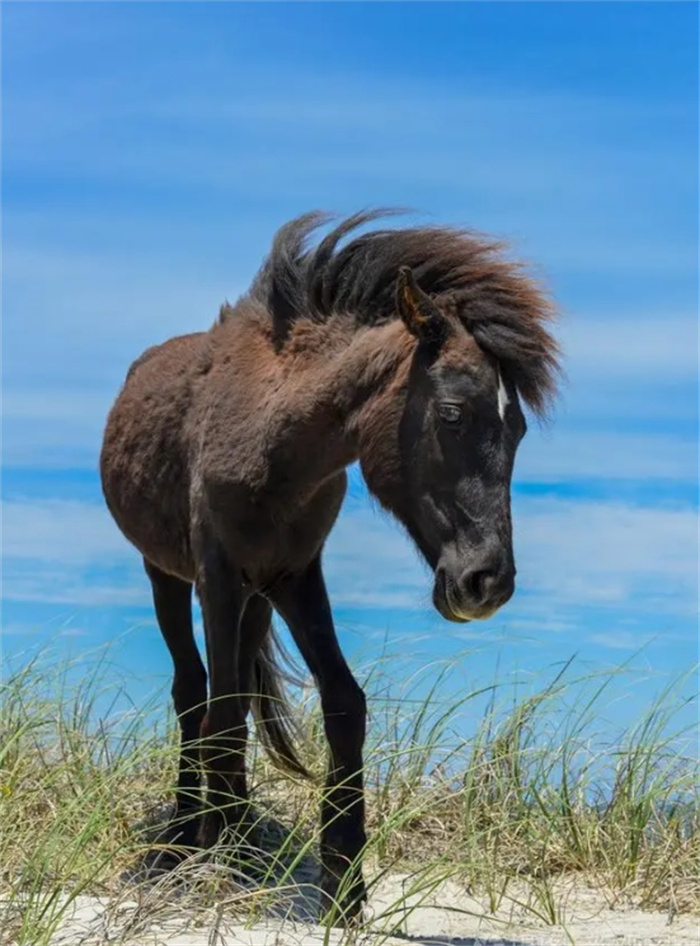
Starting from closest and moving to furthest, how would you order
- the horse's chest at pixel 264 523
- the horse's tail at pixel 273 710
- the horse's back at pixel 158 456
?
1. the horse's chest at pixel 264 523
2. the horse's back at pixel 158 456
3. the horse's tail at pixel 273 710

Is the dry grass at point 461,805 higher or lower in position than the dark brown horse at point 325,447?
lower

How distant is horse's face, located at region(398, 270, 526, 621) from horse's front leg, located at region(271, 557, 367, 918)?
905mm

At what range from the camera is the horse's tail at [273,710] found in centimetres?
742

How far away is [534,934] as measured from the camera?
609 cm

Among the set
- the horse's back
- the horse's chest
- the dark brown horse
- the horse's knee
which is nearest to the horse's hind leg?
the dark brown horse

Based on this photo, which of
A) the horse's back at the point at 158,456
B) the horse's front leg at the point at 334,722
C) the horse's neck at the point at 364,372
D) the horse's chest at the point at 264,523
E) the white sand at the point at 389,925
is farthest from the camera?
the horse's back at the point at 158,456

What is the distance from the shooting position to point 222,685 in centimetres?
616

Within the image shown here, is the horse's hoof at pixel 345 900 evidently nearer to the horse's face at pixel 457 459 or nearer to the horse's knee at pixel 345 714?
the horse's knee at pixel 345 714

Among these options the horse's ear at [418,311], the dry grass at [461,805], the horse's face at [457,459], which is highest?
the horse's ear at [418,311]

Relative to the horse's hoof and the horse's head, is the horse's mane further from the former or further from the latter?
the horse's hoof

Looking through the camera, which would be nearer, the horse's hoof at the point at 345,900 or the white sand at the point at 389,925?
the white sand at the point at 389,925

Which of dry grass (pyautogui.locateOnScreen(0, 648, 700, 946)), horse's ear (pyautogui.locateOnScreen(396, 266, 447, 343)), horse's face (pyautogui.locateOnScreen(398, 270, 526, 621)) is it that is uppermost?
horse's ear (pyautogui.locateOnScreen(396, 266, 447, 343))

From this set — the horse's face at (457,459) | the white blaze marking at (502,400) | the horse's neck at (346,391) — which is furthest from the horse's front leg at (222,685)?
the white blaze marking at (502,400)

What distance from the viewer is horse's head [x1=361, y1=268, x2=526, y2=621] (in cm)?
527
